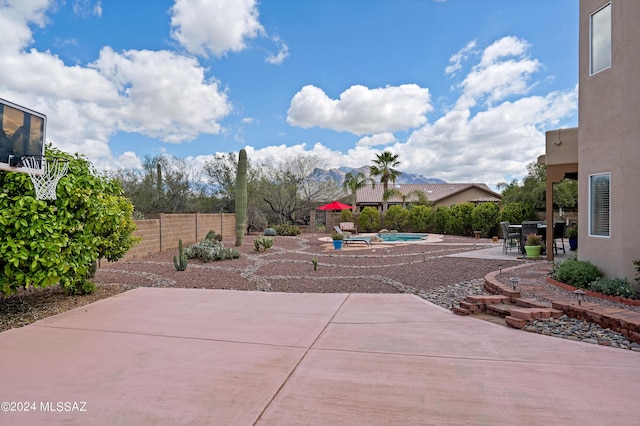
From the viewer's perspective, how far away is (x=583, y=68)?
25.5 feet

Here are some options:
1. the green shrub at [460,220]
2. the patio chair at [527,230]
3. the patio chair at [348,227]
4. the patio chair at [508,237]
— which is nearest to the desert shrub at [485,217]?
the green shrub at [460,220]

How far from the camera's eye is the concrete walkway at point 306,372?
2.93 metres

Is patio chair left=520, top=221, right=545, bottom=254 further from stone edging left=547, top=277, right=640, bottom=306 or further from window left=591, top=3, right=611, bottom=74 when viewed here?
window left=591, top=3, right=611, bottom=74

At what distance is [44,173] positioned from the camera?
18.6 ft

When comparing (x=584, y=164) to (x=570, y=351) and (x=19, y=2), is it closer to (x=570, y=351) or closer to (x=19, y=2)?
(x=570, y=351)

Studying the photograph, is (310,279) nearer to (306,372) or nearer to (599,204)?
(306,372)

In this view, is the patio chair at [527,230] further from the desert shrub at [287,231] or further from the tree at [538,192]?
the desert shrub at [287,231]

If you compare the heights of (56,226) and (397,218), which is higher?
(397,218)

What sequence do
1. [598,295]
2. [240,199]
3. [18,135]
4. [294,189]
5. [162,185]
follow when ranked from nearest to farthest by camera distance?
[18,135] → [598,295] → [240,199] → [162,185] → [294,189]

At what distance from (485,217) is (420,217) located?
4.80 metres

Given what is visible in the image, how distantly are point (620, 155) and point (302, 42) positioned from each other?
12212mm

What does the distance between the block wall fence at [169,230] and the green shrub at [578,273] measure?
39.6 feet

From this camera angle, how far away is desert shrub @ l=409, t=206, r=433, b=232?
25.9 metres

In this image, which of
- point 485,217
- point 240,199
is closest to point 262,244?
point 240,199
